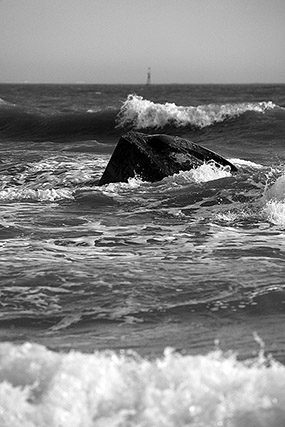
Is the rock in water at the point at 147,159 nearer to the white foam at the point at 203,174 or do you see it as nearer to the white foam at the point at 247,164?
the white foam at the point at 203,174

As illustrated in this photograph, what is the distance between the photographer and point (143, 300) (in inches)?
204

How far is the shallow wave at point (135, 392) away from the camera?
307 cm

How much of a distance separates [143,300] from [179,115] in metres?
18.7

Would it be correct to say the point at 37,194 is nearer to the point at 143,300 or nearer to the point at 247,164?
the point at 247,164

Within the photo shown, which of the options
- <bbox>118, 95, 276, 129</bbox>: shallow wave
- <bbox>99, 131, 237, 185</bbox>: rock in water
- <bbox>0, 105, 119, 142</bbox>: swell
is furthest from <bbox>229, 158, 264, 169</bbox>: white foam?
<bbox>118, 95, 276, 129</bbox>: shallow wave

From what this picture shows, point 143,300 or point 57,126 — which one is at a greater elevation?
point 143,300

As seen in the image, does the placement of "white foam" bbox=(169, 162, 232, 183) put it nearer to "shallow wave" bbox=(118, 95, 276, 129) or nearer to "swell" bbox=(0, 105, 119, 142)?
"swell" bbox=(0, 105, 119, 142)

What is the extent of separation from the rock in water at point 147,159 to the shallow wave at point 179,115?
451 inches

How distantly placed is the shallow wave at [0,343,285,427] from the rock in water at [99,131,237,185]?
25.0 ft

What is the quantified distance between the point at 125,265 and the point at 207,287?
852 millimetres

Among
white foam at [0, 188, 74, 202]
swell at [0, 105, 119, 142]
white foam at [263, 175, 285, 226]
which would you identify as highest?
white foam at [263, 175, 285, 226]

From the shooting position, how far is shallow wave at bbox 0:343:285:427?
307 centimetres

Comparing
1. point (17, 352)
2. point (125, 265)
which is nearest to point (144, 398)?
point (17, 352)

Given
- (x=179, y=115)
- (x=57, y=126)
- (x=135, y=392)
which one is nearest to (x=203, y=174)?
(x=135, y=392)
